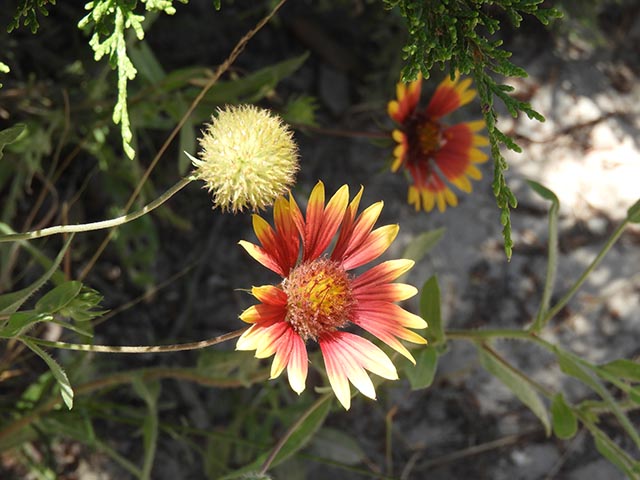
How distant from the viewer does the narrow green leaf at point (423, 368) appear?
118 cm

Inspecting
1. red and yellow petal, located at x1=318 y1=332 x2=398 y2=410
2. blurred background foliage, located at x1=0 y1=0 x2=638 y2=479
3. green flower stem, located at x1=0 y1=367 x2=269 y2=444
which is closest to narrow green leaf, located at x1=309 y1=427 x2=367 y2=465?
blurred background foliage, located at x1=0 y1=0 x2=638 y2=479

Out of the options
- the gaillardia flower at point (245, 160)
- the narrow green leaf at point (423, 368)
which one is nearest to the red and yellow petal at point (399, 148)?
the narrow green leaf at point (423, 368)

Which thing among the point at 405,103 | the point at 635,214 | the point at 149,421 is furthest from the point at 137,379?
the point at 635,214

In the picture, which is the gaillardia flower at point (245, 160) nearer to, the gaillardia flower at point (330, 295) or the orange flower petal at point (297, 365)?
the gaillardia flower at point (330, 295)

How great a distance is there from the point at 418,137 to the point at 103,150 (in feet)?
2.31

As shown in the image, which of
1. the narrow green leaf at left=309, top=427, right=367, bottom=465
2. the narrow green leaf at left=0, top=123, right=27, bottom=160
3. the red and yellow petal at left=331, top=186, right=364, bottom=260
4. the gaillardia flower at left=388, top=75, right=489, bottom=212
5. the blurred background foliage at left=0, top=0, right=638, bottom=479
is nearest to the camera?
the narrow green leaf at left=0, top=123, right=27, bottom=160

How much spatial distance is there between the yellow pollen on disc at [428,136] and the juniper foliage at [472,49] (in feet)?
1.87

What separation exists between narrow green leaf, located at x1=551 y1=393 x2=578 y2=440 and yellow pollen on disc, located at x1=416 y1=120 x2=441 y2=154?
574 mm

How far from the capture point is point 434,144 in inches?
63.5

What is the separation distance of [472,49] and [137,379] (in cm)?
78

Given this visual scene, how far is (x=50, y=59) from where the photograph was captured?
1725 millimetres

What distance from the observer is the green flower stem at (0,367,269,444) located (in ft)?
4.36

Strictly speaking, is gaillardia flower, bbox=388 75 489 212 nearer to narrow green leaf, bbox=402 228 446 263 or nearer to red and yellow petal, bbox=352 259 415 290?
narrow green leaf, bbox=402 228 446 263

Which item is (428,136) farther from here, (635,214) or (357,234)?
(357,234)
